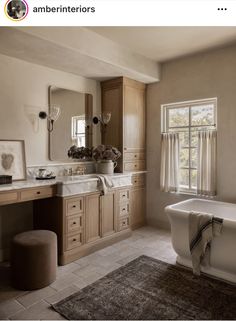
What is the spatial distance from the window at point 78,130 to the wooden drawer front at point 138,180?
104 centimetres

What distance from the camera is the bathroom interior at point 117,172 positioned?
235 cm

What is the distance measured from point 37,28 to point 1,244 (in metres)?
2.45

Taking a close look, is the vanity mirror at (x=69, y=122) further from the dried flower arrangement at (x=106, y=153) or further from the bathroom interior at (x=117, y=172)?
the dried flower arrangement at (x=106, y=153)

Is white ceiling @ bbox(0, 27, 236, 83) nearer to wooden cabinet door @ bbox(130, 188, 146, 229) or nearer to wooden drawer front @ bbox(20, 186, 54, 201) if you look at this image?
wooden drawer front @ bbox(20, 186, 54, 201)

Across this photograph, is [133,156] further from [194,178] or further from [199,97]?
[199,97]

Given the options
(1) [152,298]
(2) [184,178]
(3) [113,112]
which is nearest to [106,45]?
(3) [113,112]

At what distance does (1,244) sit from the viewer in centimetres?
298

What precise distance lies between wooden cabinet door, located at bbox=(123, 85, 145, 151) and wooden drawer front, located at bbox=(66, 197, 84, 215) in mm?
1285

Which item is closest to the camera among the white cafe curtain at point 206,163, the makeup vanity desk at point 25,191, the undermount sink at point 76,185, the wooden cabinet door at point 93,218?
the makeup vanity desk at point 25,191

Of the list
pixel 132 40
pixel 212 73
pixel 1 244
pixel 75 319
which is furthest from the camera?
pixel 212 73

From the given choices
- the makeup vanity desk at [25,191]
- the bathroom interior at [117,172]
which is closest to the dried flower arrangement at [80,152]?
the bathroom interior at [117,172]
